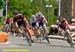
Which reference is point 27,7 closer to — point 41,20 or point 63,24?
point 41,20

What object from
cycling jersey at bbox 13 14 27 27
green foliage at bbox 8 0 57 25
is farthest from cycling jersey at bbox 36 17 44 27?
green foliage at bbox 8 0 57 25

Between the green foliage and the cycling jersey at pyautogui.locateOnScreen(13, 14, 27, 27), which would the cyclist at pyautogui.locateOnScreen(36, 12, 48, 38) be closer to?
the cycling jersey at pyautogui.locateOnScreen(13, 14, 27, 27)

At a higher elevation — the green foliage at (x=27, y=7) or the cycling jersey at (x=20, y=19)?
the cycling jersey at (x=20, y=19)

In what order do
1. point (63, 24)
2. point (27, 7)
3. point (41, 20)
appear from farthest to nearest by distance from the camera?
point (27, 7), point (41, 20), point (63, 24)

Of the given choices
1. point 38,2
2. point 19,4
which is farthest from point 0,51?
point 38,2

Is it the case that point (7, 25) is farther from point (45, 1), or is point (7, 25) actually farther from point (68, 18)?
point (45, 1)

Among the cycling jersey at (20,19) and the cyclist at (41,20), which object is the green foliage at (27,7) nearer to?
the cyclist at (41,20)

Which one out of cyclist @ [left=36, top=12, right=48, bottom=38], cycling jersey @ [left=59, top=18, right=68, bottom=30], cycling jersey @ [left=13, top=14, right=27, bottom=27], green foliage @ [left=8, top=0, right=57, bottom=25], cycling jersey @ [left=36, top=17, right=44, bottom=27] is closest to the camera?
cycling jersey @ [left=59, top=18, right=68, bottom=30]

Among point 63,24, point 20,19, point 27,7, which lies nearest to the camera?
point 63,24

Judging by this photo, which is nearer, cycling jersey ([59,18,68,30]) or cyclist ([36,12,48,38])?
cycling jersey ([59,18,68,30])

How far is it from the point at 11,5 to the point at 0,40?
47.7 metres

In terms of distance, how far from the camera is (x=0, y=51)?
1496cm

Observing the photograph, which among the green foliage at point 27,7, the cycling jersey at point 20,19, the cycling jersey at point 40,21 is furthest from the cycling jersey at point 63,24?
the green foliage at point 27,7

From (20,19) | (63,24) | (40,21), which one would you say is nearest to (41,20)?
(40,21)
